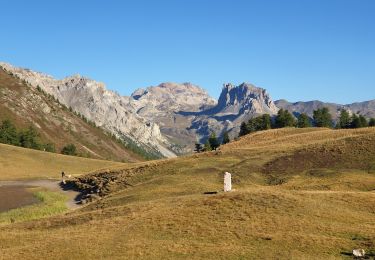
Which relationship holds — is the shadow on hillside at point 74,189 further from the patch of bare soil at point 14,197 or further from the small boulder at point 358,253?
the small boulder at point 358,253

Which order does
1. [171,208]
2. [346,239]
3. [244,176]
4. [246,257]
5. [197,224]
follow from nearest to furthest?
1. [246,257]
2. [346,239]
3. [197,224]
4. [171,208]
5. [244,176]

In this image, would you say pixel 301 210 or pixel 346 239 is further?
pixel 301 210

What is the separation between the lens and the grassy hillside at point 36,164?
411 ft

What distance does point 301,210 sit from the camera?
44.7 m

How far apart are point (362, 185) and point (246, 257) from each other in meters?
36.0

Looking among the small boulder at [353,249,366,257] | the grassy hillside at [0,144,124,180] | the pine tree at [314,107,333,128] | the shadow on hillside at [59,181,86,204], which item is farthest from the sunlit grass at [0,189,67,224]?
the pine tree at [314,107,333,128]

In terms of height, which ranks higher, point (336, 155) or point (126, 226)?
point (336, 155)

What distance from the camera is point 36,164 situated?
139 metres

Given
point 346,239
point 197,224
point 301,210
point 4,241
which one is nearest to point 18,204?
point 4,241

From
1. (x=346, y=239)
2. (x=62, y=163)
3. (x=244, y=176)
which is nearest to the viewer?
(x=346, y=239)

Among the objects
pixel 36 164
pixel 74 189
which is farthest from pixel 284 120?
pixel 74 189

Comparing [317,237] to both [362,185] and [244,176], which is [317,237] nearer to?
[362,185]

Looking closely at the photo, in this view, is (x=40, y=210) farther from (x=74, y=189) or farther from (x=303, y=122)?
(x=303, y=122)

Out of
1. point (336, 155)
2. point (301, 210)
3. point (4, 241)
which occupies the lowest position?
point (4, 241)
